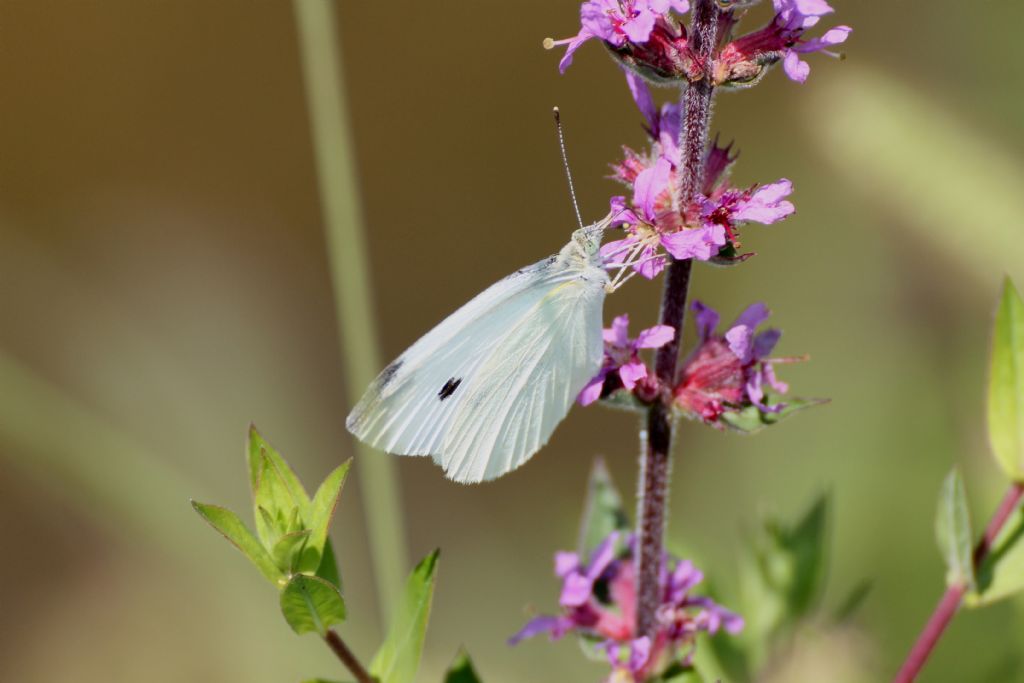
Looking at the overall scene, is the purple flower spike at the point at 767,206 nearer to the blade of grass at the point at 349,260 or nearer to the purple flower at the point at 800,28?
the purple flower at the point at 800,28

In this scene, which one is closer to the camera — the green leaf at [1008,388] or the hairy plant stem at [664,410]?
the hairy plant stem at [664,410]

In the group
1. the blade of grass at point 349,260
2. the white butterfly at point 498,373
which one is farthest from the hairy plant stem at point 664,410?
the blade of grass at point 349,260

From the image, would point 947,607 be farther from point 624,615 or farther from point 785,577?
point 624,615

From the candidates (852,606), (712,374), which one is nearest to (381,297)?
(852,606)

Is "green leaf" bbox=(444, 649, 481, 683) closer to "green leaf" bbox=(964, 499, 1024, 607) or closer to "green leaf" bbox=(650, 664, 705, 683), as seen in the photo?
"green leaf" bbox=(650, 664, 705, 683)

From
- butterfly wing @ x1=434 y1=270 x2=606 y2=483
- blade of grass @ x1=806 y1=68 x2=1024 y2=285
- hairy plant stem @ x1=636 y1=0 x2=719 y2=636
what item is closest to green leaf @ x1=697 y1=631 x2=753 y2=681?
hairy plant stem @ x1=636 y1=0 x2=719 y2=636

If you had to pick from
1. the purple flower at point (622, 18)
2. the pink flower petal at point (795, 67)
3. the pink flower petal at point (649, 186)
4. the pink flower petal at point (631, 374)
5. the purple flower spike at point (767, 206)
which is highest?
the purple flower at point (622, 18)

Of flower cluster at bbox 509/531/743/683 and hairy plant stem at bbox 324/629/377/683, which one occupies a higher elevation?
hairy plant stem at bbox 324/629/377/683
